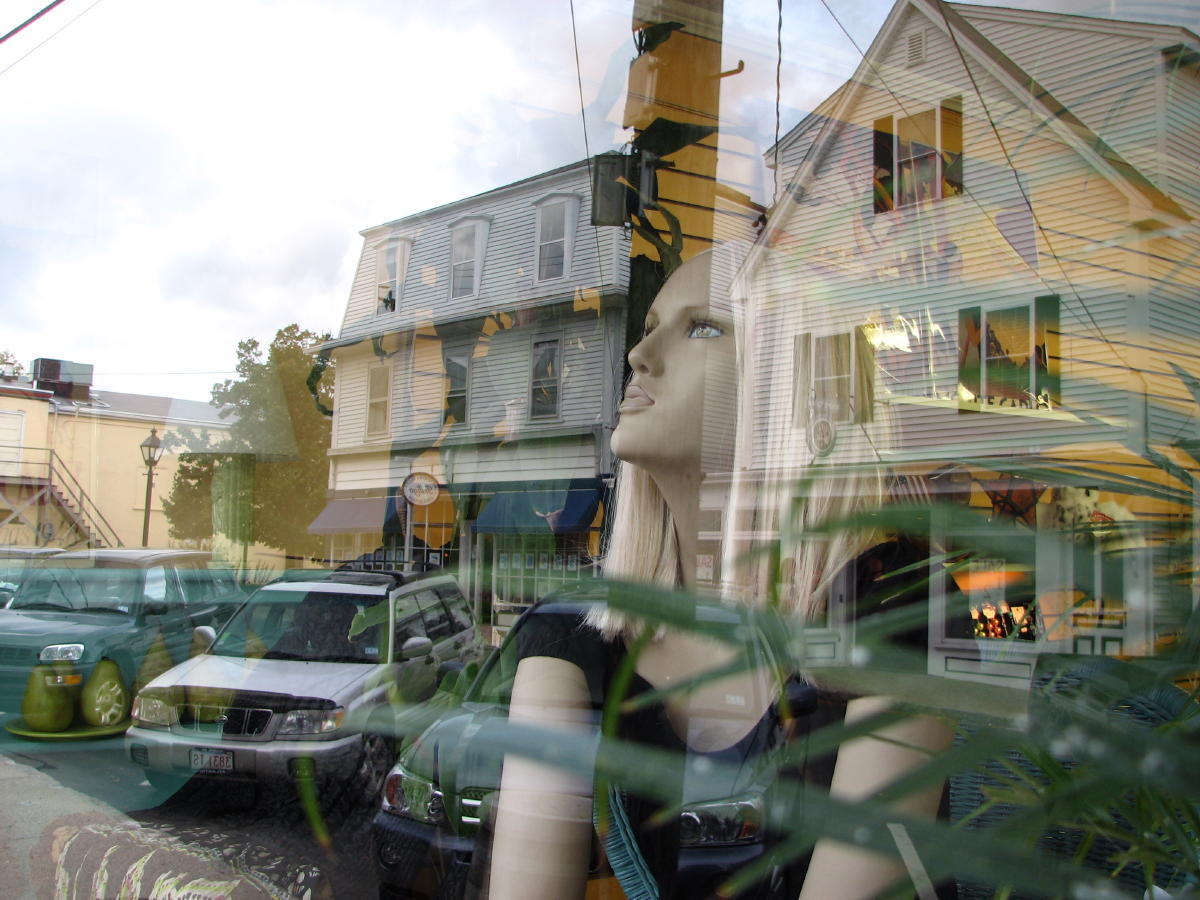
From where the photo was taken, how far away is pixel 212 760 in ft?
3.93

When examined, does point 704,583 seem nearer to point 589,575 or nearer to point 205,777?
point 589,575

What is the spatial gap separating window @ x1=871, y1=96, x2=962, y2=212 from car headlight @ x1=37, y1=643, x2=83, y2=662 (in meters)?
1.45

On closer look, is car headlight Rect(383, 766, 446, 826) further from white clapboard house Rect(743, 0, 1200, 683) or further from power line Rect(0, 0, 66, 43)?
power line Rect(0, 0, 66, 43)

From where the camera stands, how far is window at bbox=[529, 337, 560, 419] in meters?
1.01

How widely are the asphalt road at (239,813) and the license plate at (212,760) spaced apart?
0.9 inches

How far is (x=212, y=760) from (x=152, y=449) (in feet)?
1.96

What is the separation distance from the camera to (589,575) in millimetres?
918

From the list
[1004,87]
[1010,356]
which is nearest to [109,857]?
[1010,356]

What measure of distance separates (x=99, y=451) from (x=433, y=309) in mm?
819

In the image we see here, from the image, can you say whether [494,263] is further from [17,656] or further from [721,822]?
[17,656]

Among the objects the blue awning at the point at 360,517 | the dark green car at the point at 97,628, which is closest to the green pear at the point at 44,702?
the dark green car at the point at 97,628

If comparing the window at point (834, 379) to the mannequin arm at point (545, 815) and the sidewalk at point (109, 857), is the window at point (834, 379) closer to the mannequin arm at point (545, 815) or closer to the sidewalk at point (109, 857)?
the mannequin arm at point (545, 815)

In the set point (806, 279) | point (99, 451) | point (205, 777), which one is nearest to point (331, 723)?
point (205, 777)

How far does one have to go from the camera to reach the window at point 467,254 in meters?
→ 1.13
